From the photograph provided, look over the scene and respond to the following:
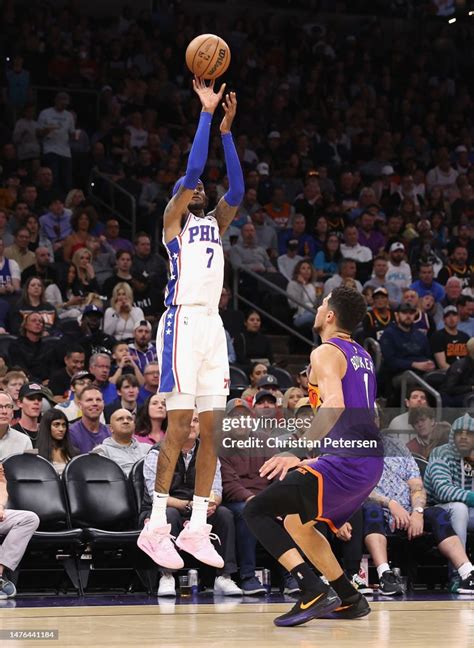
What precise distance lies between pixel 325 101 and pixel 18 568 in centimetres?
1376

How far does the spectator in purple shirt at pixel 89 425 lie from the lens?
1149 cm

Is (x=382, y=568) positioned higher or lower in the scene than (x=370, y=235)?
lower

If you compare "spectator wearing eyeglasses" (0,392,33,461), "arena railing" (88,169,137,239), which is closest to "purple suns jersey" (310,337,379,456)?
"spectator wearing eyeglasses" (0,392,33,461)

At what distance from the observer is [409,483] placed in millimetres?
11516

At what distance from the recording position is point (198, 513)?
845cm

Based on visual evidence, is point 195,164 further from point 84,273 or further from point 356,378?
point 84,273

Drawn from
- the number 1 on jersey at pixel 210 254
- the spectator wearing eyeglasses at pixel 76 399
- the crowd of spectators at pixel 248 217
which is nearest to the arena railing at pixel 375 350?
the crowd of spectators at pixel 248 217

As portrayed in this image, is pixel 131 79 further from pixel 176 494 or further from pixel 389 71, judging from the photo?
A: pixel 176 494

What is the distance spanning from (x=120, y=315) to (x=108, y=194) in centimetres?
461

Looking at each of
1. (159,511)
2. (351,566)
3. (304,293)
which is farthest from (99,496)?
(304,293)

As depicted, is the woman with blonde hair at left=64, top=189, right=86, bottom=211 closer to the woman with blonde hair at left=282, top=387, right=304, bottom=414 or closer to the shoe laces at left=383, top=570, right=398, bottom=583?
the woman with blonde hair at left=282, top=387, right=304, bottom=414

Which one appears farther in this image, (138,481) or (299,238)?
(299,238)

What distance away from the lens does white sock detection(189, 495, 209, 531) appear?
842 cm

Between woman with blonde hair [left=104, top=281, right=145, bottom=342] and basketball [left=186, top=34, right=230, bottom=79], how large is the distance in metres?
6.56
